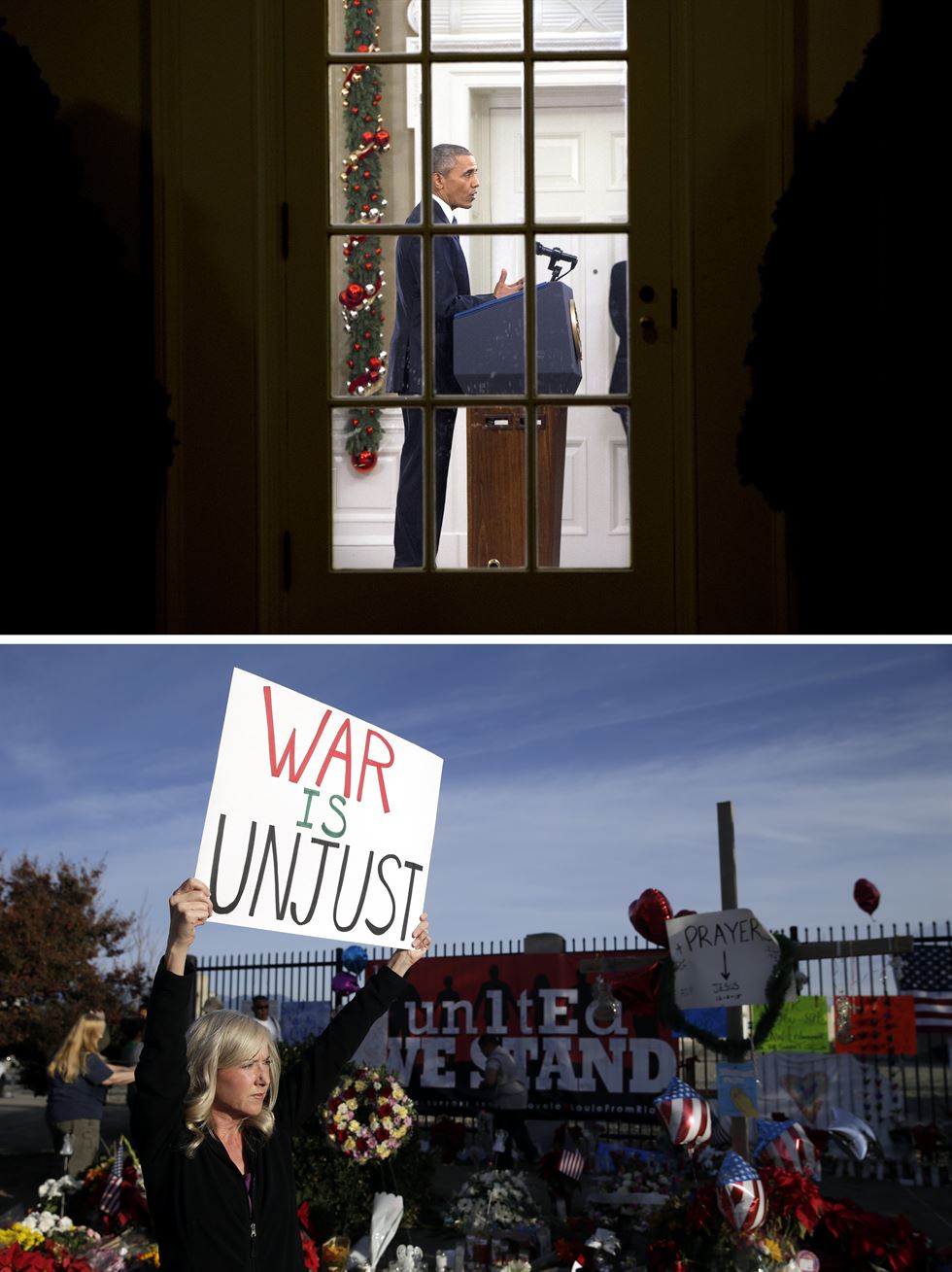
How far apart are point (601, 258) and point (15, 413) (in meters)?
1.62

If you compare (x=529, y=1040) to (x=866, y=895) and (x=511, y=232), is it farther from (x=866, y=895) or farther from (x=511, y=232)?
(x=511, y=232)

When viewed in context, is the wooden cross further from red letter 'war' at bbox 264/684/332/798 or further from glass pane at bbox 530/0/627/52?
glass pane at bbox 530/0/627/52

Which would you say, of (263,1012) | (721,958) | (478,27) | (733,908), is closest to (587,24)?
(478,27)

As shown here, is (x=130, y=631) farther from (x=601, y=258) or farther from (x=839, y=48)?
(x=839, y=48)

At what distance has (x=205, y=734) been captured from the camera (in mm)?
3865

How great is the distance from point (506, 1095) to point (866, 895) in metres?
0.95

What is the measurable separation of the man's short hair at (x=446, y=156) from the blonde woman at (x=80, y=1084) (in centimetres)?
237

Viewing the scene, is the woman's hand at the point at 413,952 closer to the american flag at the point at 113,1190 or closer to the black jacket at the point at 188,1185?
the black jacket at the point at 188,1185

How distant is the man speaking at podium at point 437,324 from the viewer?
14.1 ft

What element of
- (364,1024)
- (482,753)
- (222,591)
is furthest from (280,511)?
(364,1024)

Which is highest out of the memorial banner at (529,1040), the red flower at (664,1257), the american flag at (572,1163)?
the memorial banner at (529,1040)

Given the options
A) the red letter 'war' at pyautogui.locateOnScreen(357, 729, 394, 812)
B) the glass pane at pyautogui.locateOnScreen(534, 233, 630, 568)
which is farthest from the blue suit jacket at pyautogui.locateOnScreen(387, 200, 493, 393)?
the red letter 'war' at pyautogui.locateOnScreen(357, 729, 394, 812)

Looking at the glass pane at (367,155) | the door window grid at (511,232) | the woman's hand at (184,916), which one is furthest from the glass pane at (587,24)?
the woman's hand at (184,916)

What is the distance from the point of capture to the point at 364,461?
4.34 metres
